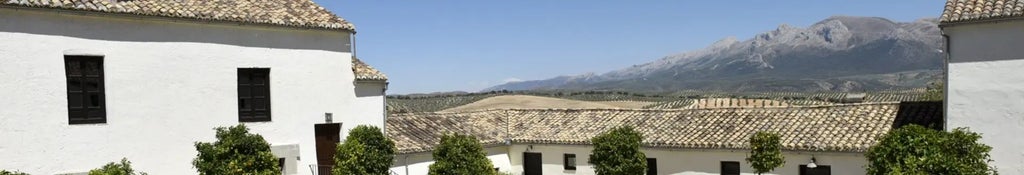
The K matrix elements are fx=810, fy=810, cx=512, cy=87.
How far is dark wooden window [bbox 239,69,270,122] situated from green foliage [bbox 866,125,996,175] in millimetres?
12318

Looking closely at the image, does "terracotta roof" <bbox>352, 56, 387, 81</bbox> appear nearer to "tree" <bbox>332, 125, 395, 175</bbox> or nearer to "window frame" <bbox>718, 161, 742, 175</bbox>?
"tree" <bbox>332, 125, 395, 175</bbox>

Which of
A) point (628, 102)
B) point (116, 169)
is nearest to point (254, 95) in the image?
point (116, 169)

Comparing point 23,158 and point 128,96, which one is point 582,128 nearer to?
point 128,96

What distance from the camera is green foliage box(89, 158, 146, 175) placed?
13.4m

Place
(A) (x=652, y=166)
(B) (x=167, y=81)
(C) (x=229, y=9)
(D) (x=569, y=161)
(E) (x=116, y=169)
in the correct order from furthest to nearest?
(D) (x=569, y=161), (A) (x=652, y=166), (C) (x=229, y=9), (B) (x=167, y=81), (E) (x=116, y=169)

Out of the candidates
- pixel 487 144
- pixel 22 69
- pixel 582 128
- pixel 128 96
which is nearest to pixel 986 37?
pixel 582 128

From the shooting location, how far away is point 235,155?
14.6 meters

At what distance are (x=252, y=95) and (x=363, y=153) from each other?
260 cm

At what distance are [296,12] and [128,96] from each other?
4.08m

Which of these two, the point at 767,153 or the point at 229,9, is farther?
the point at 767,153

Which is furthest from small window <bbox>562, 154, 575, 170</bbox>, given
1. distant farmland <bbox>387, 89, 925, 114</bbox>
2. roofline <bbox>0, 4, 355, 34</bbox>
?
distant farmland <bbox>387, 89, 925, 114</bbox>

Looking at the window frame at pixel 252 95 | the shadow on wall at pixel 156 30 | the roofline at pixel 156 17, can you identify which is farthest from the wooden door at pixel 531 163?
the window frame at pixel 252 95

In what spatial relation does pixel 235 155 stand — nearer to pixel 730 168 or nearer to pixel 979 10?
pixel 730 168

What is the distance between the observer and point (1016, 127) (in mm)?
16594
